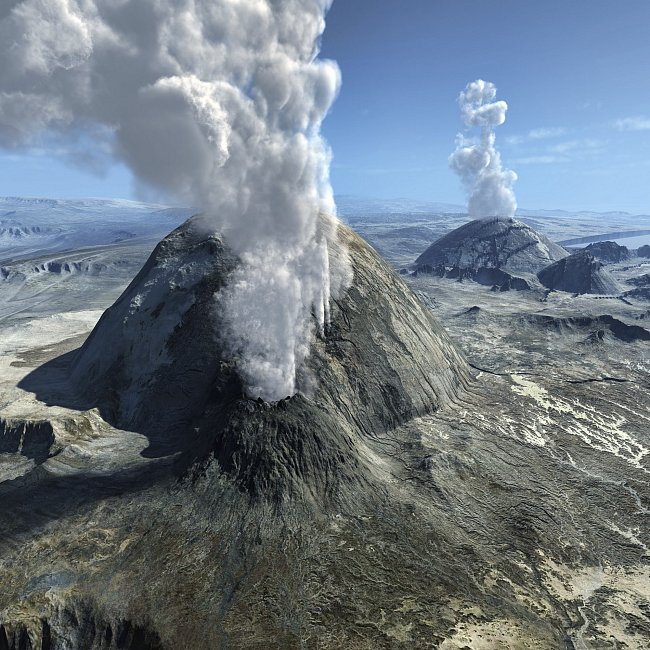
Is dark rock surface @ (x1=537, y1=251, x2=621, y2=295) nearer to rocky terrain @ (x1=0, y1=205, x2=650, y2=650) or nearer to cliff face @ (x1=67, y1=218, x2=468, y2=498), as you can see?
rocky terrain @ (x1=0, y1=205, x2=650, y2=650)

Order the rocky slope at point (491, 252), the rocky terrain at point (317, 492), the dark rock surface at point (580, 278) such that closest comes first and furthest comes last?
the rocky terrain at point (317, 492)
the dark rock surface at point (580, 278)
the rocky slope at point (491, 252)

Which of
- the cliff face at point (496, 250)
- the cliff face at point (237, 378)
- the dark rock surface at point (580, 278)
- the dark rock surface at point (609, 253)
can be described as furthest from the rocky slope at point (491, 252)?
the cliff face at point (237, 378)

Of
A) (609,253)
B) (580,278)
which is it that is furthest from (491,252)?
(609,253)

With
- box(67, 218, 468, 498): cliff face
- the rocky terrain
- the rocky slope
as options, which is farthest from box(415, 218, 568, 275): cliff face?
box(67, 218, 468, 498): cliff face

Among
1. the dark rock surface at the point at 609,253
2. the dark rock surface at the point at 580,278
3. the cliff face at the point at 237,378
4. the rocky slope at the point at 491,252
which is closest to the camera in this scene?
the cliff face at the point at 237,378

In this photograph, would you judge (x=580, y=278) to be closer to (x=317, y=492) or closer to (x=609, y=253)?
(x=609, y=253)

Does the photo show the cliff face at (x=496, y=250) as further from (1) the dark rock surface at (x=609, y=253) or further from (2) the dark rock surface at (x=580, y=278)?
(1) the dark rock surface at (x=609, y=253)

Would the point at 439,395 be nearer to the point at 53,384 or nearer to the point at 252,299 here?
the point at 252,299
